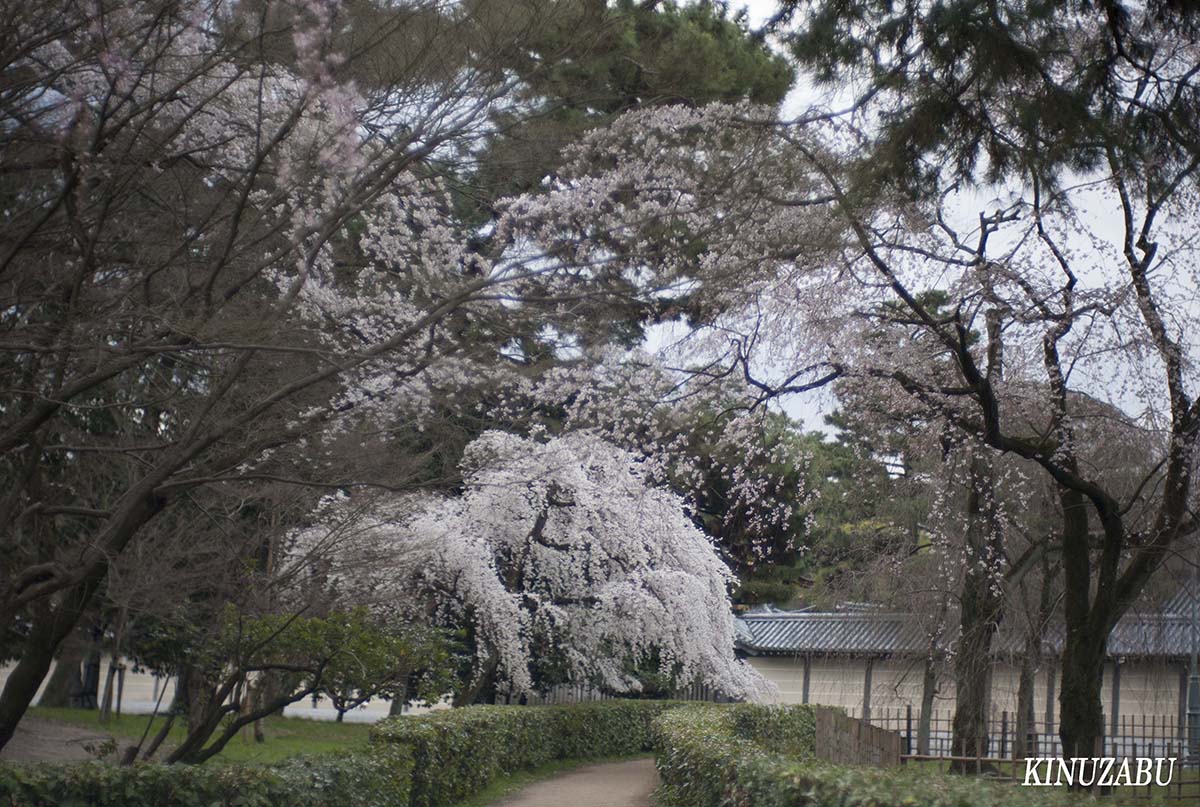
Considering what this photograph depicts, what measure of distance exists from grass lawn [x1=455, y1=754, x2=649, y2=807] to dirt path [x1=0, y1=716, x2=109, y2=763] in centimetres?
435

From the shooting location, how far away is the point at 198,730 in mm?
8602

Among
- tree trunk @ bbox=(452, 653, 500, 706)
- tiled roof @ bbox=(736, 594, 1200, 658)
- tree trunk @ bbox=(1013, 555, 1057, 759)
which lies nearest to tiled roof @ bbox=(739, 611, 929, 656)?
tiled roof @ bbox=(736, 594, 1200, 658)

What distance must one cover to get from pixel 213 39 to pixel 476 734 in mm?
8857

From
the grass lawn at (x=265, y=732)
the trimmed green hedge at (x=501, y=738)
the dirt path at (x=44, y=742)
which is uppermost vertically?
the trimmed green hedge at (x=501, y=738)

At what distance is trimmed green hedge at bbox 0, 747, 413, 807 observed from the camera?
6164 millimetres

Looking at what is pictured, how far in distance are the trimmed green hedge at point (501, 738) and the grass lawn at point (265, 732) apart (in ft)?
7.00

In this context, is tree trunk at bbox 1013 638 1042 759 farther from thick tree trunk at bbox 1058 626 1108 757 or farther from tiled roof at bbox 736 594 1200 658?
thick tree trunk at bbox 1058 626 1108 757

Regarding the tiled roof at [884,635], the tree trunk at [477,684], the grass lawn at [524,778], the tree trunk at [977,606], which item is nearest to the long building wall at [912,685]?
the tiled roof at [884,635]

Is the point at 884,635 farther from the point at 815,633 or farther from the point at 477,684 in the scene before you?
the point at 477,684

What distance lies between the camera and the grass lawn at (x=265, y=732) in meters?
16.6

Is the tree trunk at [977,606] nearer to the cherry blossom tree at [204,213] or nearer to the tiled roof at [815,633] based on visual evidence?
the tiled roof at [815,633]

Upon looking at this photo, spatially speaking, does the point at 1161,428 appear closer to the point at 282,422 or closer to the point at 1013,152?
the point at 1013,152

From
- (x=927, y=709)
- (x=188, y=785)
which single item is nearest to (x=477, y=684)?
(x=927, y=709)

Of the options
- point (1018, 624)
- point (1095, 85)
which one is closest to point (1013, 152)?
point (1095, 85)
